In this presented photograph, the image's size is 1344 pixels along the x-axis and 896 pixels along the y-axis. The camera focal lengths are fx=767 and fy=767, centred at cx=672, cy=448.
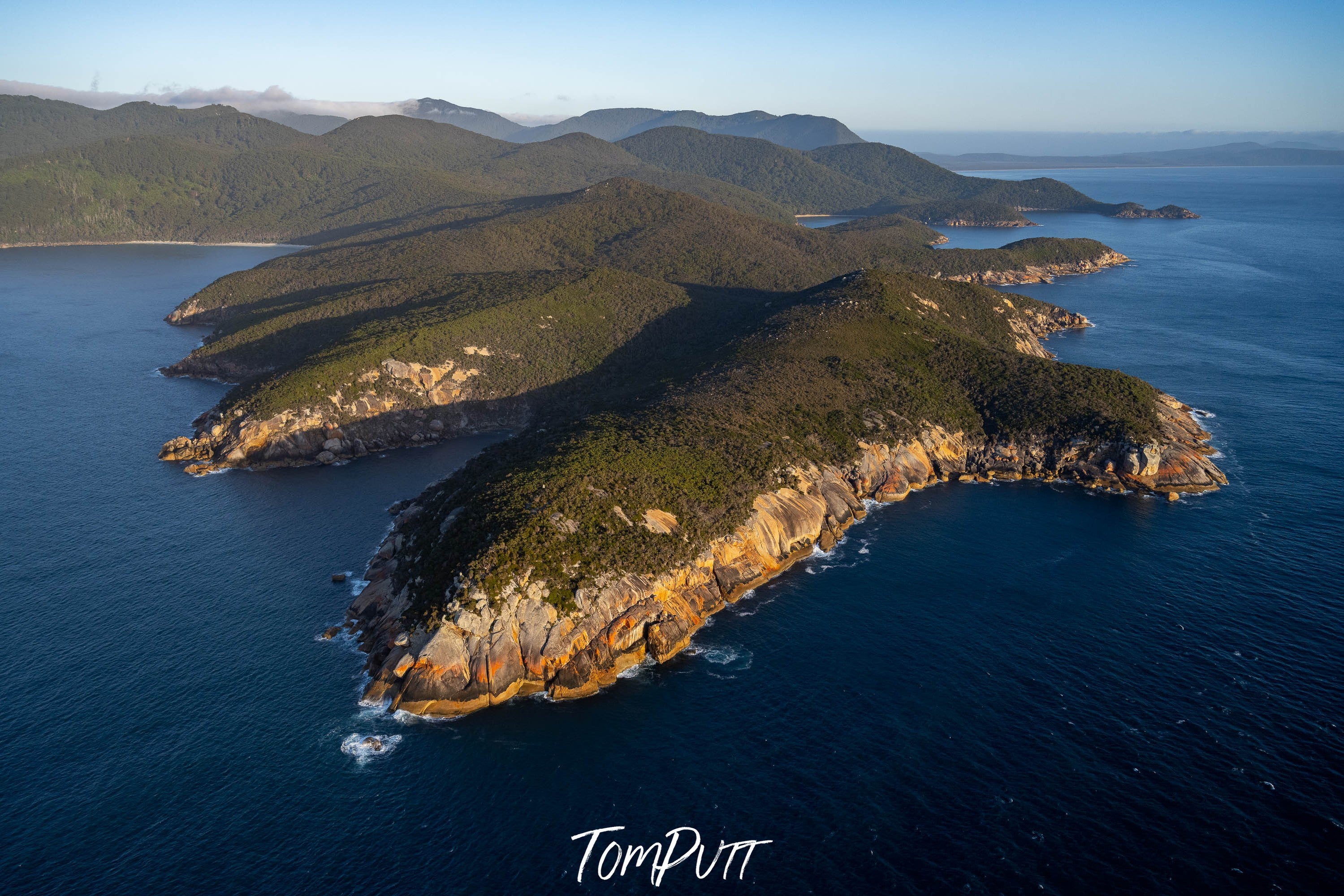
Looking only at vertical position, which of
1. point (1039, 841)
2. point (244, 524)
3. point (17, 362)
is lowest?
point (1039, 841)

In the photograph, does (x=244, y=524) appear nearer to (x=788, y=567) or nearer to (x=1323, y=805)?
(x=788, y=567)

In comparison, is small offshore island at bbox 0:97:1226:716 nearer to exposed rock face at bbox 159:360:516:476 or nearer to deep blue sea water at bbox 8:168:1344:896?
exposed rock face at bbox 159:360:516:476

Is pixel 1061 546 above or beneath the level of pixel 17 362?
beneath

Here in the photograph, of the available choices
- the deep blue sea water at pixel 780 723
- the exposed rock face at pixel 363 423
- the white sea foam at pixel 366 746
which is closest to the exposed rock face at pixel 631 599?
the deep blue sea water at pixel 780 723

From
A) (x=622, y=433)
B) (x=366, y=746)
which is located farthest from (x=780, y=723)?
(x=622, y=433)

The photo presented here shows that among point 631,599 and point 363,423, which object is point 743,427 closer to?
point 631,599

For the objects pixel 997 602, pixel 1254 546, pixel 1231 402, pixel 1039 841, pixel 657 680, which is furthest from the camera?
pixel 1231 402

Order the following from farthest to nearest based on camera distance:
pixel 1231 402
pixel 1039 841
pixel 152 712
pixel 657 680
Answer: pixel 1231 402, pixel 657 680, pixel 152 712, pixel 1039 841

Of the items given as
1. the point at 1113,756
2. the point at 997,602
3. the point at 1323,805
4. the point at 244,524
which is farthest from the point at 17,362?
the point at 1323,805
